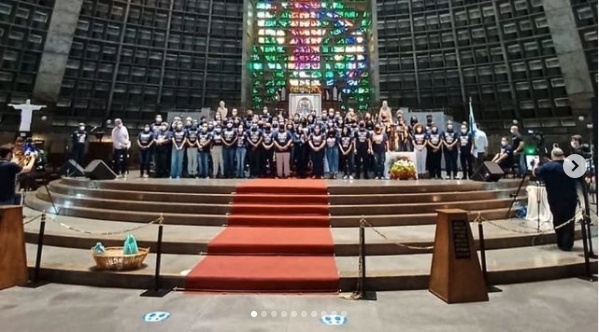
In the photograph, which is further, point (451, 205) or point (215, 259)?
point (451, 205)

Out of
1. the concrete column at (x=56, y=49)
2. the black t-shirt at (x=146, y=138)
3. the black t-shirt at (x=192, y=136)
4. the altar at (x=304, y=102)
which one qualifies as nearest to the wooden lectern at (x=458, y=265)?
the black t-shirt at (x=192, y=136)

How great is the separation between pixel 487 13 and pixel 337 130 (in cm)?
1784

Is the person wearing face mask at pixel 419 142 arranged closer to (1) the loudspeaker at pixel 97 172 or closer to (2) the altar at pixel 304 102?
(2) the altar at pixel 304 102

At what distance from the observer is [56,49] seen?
19.9 metres

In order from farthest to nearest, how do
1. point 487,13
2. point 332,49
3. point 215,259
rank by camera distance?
point 332,49 → point 487,13 → point 215,259

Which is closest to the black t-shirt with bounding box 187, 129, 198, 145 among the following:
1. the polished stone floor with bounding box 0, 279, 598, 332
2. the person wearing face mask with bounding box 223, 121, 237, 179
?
the person wearing face mask with bounding box 223, 121, 237, 179

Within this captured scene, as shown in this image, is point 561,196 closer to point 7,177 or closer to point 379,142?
point 379,142

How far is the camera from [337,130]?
10.2m

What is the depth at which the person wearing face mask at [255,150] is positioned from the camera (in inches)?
387

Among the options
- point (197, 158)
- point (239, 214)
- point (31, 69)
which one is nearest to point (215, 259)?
point (239, 214)

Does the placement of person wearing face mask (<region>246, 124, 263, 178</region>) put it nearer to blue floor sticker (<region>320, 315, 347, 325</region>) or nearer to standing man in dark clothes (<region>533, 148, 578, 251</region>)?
standing man in dark clothes (<region>533, 148, 578, 251</region>)

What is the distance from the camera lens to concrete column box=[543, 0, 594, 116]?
19.1 metres

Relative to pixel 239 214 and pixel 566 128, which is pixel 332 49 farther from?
pixel 239 214

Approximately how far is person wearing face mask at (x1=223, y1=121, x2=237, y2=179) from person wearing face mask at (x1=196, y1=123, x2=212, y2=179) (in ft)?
1.50
